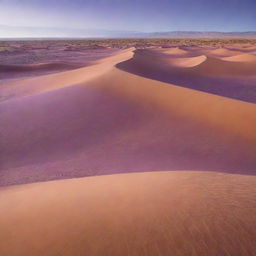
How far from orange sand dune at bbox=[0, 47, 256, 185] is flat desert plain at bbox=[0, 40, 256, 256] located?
1.2 inches

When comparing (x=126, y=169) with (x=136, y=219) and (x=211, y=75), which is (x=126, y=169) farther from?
(x=211, y=75)

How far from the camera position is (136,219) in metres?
2.73

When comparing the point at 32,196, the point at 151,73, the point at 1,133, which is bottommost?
the point at 151,73

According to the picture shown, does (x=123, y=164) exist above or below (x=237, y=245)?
below

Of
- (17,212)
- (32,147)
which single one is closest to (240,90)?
(32,147)

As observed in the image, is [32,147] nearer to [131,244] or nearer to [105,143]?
[105,143]

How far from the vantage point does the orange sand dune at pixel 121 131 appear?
5730 mm

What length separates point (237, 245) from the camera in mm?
2309

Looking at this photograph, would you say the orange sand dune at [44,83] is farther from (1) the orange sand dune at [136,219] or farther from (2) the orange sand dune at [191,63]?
(1) the orange sand dune at [136,219]

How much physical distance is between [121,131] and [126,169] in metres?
2.17

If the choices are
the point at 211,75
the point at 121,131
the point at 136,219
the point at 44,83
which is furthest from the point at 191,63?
the point at 136,219

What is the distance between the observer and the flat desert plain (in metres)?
2.48

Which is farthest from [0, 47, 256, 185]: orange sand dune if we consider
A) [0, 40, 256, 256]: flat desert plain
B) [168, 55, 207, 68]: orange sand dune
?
[168, 55, 207, 68]: orange sand dune

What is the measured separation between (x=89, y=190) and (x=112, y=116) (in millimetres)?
4952
